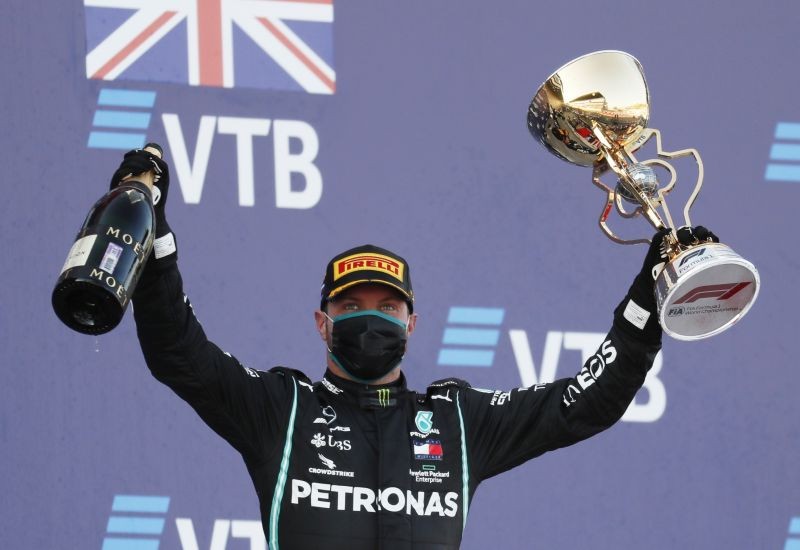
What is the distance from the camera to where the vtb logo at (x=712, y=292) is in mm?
1890

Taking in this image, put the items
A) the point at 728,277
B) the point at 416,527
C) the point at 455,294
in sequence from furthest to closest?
1. the point at 455,294
2. the point at 416,527
3. the point at 728,277

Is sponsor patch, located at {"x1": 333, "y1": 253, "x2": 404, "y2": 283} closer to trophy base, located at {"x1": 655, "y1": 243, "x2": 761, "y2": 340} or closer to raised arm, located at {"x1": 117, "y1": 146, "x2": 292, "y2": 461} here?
raised arm, located at {"x1": 117, "y1": 146, "x2": 292, "y2": 461}

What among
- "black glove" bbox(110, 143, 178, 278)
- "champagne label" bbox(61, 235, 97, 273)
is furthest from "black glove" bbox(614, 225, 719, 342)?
"champagne label" bbox(61, 235, 97, 273)

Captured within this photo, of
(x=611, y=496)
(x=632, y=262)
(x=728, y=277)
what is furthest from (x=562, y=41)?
(x=728, y=277)

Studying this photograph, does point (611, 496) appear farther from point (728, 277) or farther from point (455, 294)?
point (728, 277)

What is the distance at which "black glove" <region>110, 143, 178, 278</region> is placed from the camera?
6.05 feet

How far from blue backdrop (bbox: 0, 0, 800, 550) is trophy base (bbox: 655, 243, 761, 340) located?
0.95 metres

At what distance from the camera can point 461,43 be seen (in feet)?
9.76

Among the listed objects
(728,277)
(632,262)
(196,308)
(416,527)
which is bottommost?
(416,527)

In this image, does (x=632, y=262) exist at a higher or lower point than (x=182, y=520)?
higher

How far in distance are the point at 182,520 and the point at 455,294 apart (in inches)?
27.9

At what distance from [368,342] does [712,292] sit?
0.50 m

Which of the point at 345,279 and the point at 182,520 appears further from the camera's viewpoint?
the point at 182,520

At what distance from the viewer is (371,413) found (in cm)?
210
